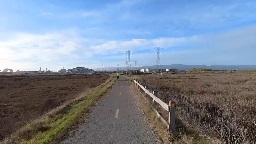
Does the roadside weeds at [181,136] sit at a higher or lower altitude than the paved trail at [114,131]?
higher

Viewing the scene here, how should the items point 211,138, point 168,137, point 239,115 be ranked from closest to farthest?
→ point 211,138
point 168,137
point 239,115

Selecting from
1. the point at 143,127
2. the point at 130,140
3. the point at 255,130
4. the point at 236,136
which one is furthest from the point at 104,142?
the point at 255,130

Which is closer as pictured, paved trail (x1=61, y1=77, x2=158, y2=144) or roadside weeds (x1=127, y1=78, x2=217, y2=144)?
roadside weeds (x1=127, y1=78, x2=217, y2=144)

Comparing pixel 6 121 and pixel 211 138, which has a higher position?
pixel 211 138

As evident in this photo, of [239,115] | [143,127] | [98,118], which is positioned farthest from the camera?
[98,118]

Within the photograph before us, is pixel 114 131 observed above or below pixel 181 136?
below

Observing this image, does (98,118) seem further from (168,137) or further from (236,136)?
(236,136)

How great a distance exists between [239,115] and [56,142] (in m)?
7.39

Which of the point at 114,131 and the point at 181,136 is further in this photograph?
the point at 114,131

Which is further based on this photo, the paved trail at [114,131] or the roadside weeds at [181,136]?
the paved trail at [114,131]

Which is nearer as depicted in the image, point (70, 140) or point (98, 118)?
point (70, 140)

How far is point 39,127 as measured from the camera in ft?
46.1

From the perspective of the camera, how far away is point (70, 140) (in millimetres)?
10523

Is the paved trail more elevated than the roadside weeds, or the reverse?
the roadside weeds
